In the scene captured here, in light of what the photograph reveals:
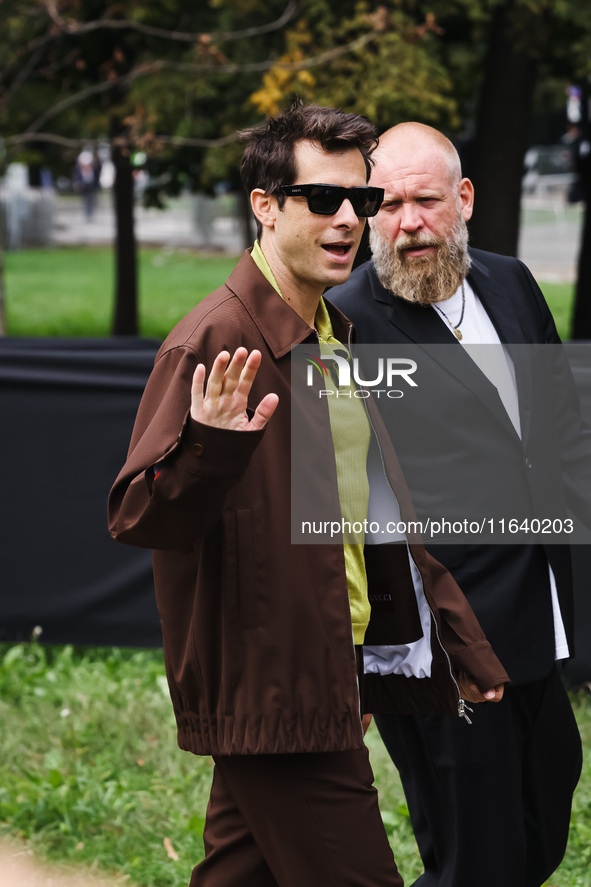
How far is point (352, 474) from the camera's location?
272cm

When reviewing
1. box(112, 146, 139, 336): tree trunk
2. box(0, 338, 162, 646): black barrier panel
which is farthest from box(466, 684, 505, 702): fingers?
box(112, 146, 139, 336): tree trunk

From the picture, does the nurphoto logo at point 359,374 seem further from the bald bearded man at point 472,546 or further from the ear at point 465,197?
the ear at point 465,197

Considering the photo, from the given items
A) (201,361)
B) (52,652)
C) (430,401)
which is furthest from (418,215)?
(52,652)

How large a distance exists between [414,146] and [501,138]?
1046cm

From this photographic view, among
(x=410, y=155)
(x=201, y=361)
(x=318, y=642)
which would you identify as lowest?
(x=318, y=642)

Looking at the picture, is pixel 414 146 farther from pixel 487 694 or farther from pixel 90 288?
pixel 90 288

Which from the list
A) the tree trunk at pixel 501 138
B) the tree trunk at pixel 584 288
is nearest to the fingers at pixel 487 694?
the tree trunk at pixel 501 138

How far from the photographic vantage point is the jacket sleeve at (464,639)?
114 inches

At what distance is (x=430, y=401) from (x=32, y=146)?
21.4 m

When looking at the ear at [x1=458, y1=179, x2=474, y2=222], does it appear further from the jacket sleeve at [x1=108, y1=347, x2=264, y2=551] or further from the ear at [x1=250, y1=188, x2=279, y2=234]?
the jacket sleeve at [x1=108, y1=347, x2=264, y2=551]

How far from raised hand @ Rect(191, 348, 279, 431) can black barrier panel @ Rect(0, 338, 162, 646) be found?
3.80m

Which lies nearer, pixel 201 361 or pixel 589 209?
pixel 201 361

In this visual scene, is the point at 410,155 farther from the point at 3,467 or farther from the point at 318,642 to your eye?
the point at 3,467

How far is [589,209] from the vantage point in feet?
59.7
